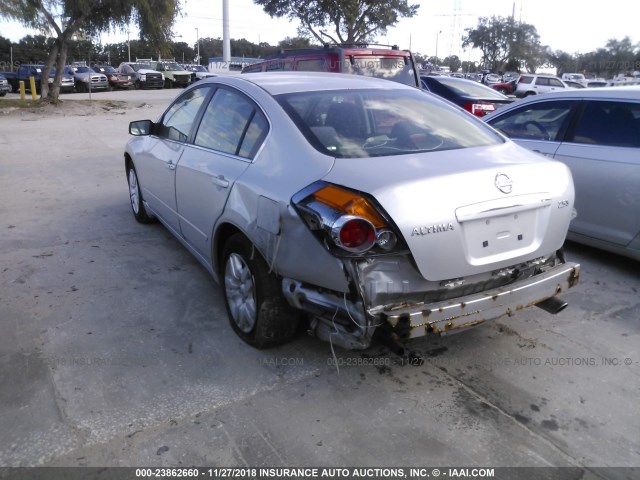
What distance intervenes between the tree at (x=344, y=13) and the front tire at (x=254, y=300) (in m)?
31.4

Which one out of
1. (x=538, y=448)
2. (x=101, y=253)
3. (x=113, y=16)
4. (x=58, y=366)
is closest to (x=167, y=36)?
(x=113, y=16)

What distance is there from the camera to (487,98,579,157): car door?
496cm

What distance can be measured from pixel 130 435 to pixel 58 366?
0.85 metres

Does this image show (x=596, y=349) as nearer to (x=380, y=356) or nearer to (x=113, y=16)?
(x=380, y=356)

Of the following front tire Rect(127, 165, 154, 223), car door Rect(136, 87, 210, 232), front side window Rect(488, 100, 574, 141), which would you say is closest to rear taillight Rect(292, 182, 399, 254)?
car door Rect(136, 87, 210, 232)

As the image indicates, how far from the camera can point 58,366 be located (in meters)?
3.13

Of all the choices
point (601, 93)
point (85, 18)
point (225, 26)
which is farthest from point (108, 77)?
point (601, 93)

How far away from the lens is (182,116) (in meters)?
4.49

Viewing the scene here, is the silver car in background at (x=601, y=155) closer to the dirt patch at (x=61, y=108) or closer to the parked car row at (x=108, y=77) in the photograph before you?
the dirt patch at (x=61, y=108)

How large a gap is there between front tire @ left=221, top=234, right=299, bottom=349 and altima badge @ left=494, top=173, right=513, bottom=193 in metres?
1.29

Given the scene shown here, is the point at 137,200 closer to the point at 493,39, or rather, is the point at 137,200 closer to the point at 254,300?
the point at 254,300

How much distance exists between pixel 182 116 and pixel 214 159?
111 cm

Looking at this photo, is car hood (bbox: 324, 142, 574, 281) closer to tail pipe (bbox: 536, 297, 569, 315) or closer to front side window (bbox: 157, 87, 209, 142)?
tail pipe (bbox: 536, 297, 569, 315)

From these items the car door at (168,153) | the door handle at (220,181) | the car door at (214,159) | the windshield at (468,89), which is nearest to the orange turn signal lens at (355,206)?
the car door at (214,159)
